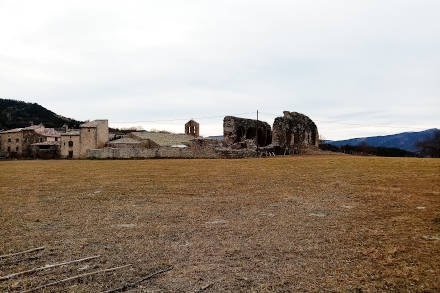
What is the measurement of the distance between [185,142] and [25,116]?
87930 millimetres

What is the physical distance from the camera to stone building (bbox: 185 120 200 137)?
2722 inches

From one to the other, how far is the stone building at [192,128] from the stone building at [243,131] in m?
19.3

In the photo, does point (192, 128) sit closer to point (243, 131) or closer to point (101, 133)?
point (101, 133)

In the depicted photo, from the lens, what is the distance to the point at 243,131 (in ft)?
154

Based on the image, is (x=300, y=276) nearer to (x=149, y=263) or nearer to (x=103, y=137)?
(x=149, y=263)

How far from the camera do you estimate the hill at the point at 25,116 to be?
356 feet

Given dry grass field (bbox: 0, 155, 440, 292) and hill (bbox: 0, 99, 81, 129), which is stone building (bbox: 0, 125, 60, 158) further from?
dry grass field (bbox: 0, 155, 440, 292)

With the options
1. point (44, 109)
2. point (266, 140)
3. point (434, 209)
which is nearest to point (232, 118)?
point (266, 140)

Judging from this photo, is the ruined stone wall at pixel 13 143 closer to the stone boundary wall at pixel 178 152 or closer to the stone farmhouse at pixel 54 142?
the stone farmhouse at pixel 54 142

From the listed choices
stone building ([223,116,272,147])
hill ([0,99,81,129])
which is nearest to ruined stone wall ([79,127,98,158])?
stone building ([223,116,272,147])

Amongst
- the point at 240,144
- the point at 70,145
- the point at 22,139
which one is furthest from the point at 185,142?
the point at 22,139

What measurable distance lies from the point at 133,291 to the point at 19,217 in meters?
6.03

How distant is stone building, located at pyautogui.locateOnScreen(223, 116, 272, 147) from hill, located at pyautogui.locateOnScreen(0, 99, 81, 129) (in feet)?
238

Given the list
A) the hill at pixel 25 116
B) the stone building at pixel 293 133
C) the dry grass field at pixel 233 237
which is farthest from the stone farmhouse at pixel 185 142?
the hill at pixel 25 116
